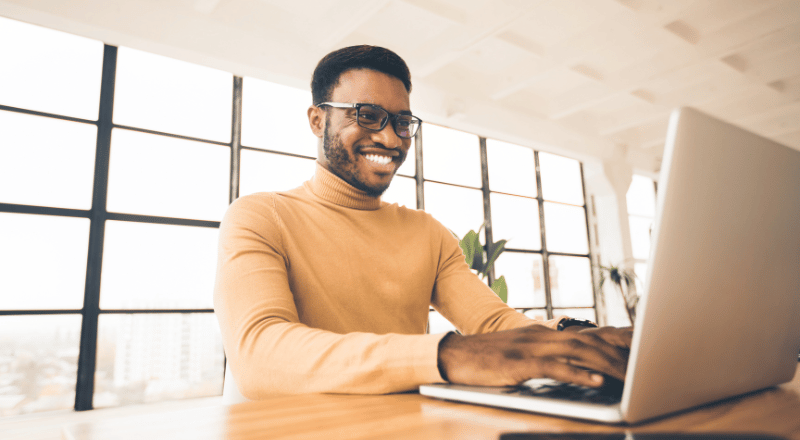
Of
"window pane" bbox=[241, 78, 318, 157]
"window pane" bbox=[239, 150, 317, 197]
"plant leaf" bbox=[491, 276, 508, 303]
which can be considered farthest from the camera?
"window pane" bbox=[241, 78, 318, 157]

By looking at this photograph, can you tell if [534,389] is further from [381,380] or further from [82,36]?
[82,36]

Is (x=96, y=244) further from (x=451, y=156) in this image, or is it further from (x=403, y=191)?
(x=451, y=156)

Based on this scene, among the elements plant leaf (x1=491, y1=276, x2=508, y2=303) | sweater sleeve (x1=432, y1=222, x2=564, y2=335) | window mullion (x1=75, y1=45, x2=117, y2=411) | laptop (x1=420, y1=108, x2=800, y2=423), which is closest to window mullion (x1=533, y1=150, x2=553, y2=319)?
plant leaf (x1=491, y1=276, x2=508, y2=303)

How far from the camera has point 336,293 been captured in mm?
1123

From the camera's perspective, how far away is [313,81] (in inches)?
54.7

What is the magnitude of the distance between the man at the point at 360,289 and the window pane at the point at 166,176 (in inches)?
113

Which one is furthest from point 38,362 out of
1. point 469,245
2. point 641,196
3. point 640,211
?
point 641,196

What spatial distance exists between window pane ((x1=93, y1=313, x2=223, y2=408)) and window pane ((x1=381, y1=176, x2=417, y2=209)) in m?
2.23

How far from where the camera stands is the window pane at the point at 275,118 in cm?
431

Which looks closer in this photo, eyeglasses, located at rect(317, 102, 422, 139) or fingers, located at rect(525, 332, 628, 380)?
fingers, located at rect(525, 332, 628, 380)

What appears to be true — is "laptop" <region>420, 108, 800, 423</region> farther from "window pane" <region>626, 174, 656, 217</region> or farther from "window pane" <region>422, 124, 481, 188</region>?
"window pane" <region>626, 174, 656, 217</region>

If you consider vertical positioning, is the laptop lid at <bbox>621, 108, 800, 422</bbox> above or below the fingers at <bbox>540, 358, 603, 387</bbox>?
above

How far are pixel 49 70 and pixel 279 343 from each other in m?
3.95

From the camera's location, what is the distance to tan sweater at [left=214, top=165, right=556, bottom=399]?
2.05ft
